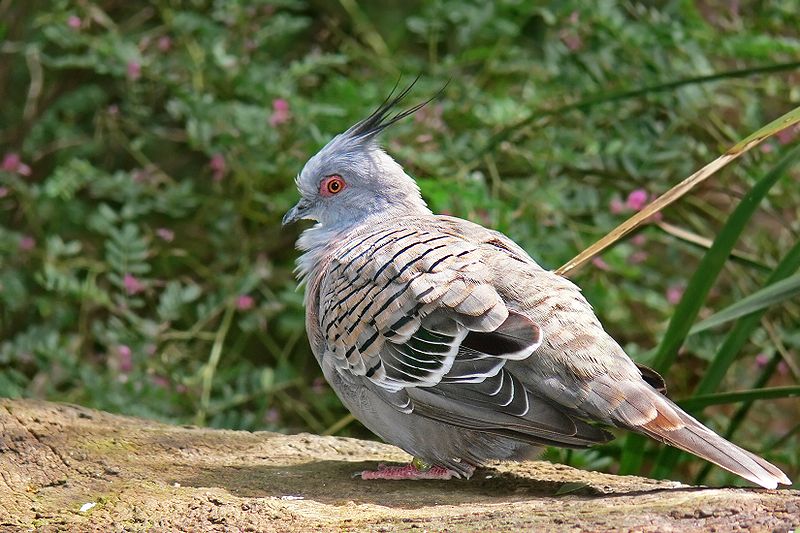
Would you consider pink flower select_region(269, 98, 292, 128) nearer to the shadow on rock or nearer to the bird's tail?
the shadow on rock

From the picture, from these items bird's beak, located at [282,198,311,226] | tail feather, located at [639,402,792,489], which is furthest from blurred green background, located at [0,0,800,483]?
tail feather, located at [639,402,792,489]

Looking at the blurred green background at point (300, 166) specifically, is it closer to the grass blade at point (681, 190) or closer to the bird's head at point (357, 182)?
the bird's head at point (357, 182)

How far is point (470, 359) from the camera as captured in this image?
3867mm

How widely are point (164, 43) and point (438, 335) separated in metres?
4.22

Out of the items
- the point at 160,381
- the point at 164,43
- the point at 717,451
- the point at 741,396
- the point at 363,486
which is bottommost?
the point at 160,381

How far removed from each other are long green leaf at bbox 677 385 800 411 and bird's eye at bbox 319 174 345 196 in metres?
1.85

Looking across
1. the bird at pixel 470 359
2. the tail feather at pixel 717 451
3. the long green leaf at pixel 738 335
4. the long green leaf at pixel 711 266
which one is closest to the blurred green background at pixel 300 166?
the long green leaf at pixel 738 335

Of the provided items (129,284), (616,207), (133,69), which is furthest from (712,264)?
(133,69)

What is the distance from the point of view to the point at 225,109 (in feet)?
22.1

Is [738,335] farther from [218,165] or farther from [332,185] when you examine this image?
[218,165]

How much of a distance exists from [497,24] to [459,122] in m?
0.73

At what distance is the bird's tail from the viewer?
3469 millimetres

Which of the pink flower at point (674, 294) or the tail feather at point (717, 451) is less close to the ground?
the pink flower at point (674, 294)

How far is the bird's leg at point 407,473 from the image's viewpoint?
4262 millimetres
